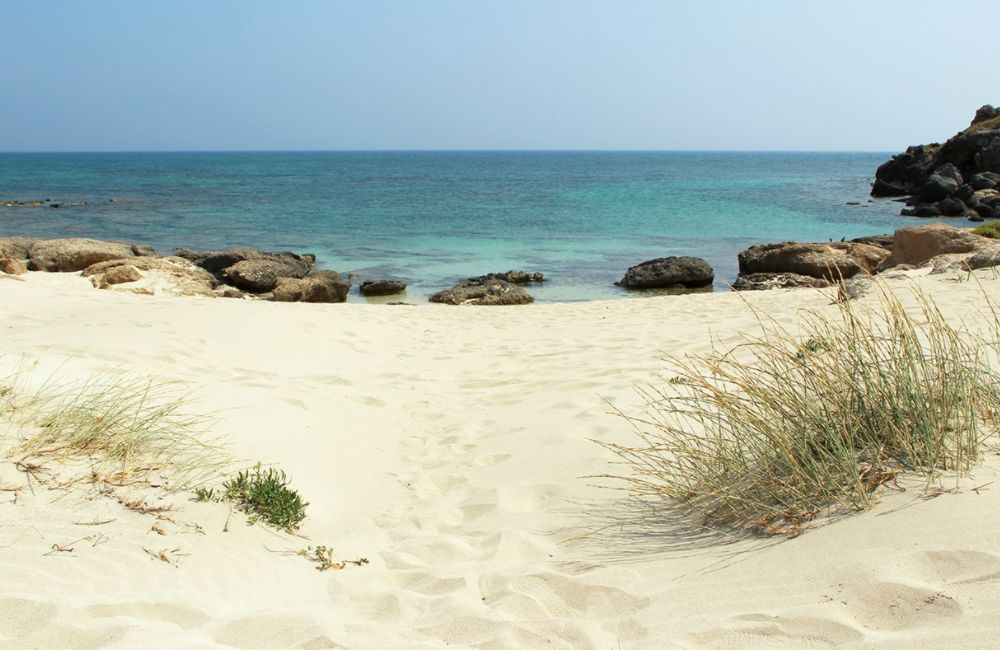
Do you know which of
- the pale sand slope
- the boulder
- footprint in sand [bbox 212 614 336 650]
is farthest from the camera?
the boulder

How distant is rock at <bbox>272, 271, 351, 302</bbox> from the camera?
607 inches

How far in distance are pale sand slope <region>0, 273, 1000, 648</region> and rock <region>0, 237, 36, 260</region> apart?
10876mm

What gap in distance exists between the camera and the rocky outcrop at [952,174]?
34.3 meters

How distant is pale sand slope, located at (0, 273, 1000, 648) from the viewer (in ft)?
8.00

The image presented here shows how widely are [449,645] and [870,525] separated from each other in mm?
1589

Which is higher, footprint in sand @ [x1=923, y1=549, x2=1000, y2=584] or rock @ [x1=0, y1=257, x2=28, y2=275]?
footprint in sand @ [x1=923, y1=549, x2=1000, y2=584]

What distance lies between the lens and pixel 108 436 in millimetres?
3816

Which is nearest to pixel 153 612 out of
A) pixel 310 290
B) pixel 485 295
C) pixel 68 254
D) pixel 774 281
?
pixel 485 295

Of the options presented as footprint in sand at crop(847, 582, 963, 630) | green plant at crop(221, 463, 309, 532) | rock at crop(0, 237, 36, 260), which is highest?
footprint in sand at crop(847, 582, 963, 630)

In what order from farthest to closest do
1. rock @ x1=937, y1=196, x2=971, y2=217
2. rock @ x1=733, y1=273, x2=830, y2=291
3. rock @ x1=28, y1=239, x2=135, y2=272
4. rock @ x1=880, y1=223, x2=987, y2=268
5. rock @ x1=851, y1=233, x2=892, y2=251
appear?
1. rock @ x1=937, y1=196, x2=971, y2=217
2. rock @ x1=851, y1=233, x2=892, y2=251
3. rock @ x1=733, y1=273, x2=830, y2=291
4. rock @ x1=28, y1=239, x2=135, y2=272
5. rock @ x1=880, y1=223, x2=987, y2=268

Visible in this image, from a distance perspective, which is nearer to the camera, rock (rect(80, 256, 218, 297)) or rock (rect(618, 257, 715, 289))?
rock (rect(80, 256, 218, 297))

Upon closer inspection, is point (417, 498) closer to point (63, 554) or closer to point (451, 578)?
point (451, 578)

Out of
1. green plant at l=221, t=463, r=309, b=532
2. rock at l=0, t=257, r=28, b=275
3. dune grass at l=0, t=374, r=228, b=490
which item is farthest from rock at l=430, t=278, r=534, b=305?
green plant at l=221, t=463, r=309, b=532

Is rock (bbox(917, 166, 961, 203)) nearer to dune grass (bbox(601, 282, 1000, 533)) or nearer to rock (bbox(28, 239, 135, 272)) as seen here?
rock (bbox(28, 239, 135, 272))
